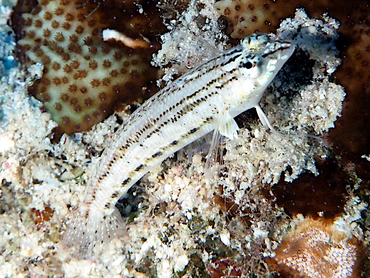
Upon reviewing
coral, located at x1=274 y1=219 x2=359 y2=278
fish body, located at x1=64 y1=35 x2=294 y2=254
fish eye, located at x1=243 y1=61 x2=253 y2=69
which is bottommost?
coral, located at x1=274 y1=219 x2=359 y2=278

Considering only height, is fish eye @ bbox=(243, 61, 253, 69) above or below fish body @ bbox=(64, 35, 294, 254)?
above

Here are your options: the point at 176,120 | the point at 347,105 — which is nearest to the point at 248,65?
the point at 176,120

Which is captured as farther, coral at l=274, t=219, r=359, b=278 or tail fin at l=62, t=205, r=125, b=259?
tail fin at l=62, t=205, r=125, b=259

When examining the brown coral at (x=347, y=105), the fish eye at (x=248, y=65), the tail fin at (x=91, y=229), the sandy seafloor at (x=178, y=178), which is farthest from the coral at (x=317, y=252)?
the tail fin at (x=91, y=229)

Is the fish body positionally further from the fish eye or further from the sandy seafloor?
the sandy seafloor

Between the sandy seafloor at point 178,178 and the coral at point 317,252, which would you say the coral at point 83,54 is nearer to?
the sandy seafloor at point 178,178

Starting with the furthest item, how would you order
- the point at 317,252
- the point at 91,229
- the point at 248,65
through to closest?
the point at 91,229 → the point at 317,252 → the point at 248,65

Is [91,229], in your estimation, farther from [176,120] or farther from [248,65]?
[248,65]

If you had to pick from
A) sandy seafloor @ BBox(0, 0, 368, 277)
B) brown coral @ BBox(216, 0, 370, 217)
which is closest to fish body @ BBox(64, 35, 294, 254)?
sandy seafloor @ BBox(0, 0, 368, 277)
